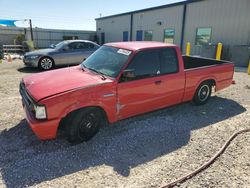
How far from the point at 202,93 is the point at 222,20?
11.0 m

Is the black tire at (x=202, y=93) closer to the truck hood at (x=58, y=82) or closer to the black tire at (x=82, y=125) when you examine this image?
the truck hood at (x=58, y=82)

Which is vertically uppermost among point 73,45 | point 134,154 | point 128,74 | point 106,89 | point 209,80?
point 73,45

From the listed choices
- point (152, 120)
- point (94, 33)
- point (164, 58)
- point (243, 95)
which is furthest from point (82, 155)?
point (94, 33)

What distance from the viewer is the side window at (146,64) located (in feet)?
13.8

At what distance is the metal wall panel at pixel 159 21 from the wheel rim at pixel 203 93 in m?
13.2

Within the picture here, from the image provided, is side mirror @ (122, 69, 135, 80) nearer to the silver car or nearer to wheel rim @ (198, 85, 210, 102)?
wheel rim @ (198, 85, 210, 102)

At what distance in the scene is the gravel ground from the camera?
3012mm

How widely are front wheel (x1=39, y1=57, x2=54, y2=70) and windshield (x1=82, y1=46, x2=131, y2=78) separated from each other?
21.2 feet

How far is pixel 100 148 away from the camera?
3748 millimetres

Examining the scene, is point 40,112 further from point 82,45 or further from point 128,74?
point 82,45

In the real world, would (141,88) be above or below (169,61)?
below

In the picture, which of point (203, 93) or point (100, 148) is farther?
point (203, 93)

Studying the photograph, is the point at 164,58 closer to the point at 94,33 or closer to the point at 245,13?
the point at 245,13

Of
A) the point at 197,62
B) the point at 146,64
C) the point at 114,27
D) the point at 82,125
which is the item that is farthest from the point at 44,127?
the point at 114,27
